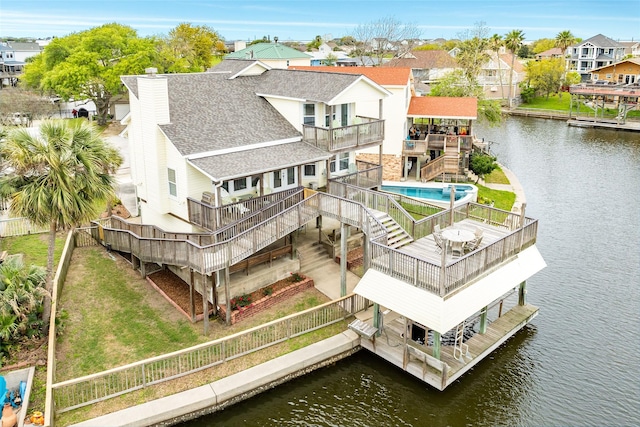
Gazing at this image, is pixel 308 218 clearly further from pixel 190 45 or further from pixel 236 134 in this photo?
pixel 190 45

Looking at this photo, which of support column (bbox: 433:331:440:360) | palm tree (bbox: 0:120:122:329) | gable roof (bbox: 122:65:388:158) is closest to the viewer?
support column (bbox: 433:331:440:360)

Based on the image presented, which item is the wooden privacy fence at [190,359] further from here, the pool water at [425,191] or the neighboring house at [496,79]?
the neighboring house at [496,79]

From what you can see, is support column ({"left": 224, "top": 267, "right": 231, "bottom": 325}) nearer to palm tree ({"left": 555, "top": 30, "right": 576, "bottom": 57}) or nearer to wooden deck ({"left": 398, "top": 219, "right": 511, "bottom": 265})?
wooden deck ({"left": 398, "top": 219, "right": 511, "bottom": 265})

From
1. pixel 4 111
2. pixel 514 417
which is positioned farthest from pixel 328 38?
pixel 514 417

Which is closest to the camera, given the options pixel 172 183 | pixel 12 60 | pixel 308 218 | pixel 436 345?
pixel 436 345

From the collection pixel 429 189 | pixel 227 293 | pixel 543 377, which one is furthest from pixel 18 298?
pixel 429 189

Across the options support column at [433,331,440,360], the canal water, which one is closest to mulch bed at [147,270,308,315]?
the canal water
